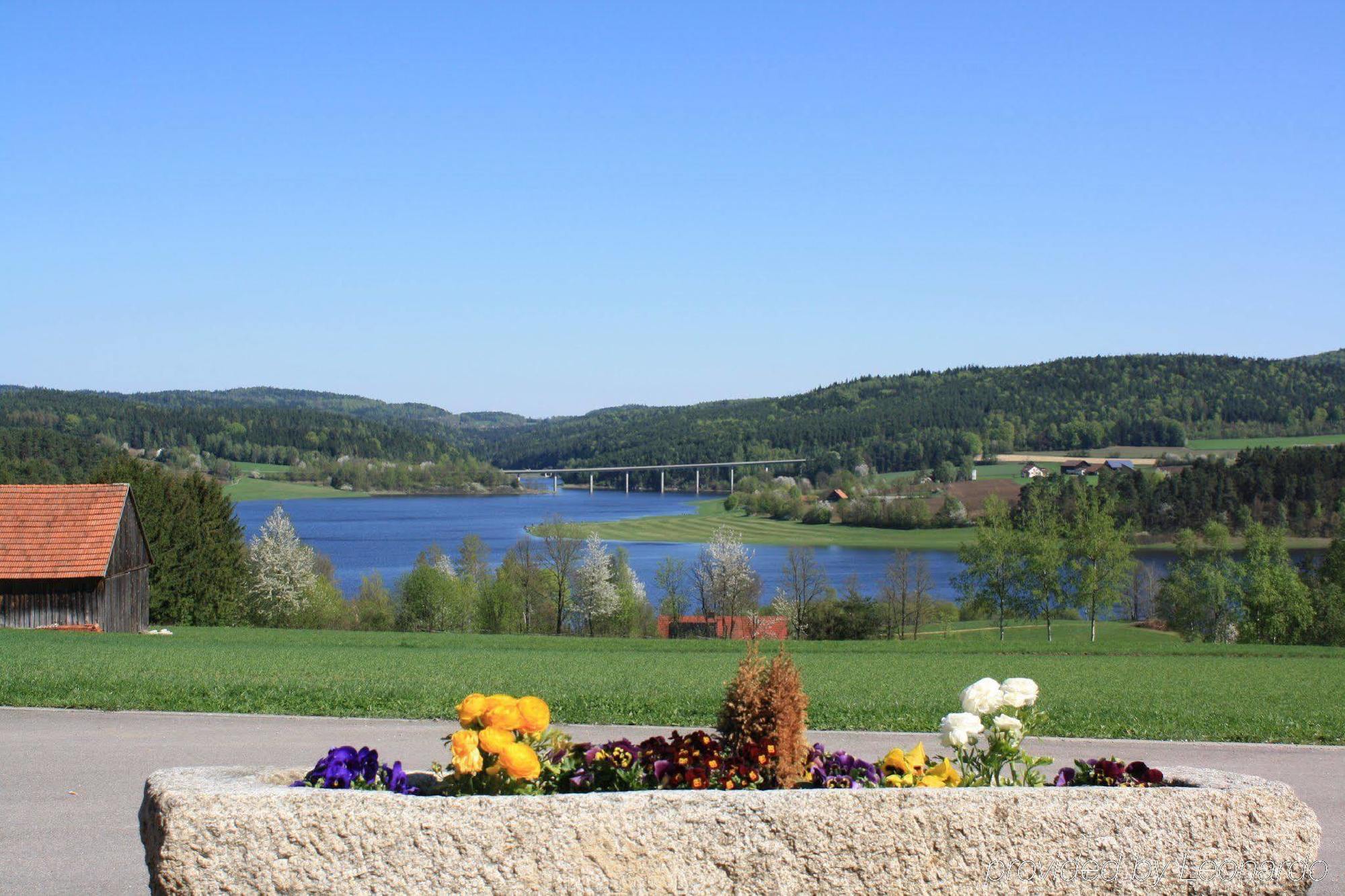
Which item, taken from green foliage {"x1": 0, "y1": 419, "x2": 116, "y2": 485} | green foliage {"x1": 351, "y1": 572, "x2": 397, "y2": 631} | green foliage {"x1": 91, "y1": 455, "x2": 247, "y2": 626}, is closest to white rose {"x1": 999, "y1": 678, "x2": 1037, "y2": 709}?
green foliage {"x1": 91, "y1": 455, "x2": 247, "y2": 626}

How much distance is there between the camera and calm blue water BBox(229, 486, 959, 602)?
70.7 meters

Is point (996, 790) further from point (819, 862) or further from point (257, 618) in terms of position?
point (257, 618)

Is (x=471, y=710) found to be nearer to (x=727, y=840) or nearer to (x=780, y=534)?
(x=727, y=840)

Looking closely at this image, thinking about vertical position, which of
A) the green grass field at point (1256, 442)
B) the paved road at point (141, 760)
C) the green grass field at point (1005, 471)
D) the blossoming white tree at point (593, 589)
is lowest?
the blossoming white tree at point (593, 589)

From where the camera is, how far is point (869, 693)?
539 inches

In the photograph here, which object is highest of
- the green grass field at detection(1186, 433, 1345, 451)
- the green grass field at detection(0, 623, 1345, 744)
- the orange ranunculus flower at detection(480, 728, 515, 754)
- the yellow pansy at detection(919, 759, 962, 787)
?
the green grass field at detection(1186, 433, 1345, 451)

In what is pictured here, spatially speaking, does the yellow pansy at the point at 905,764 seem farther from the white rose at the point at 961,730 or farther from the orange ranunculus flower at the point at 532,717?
the orange ranunculus flower at the point at 532,717

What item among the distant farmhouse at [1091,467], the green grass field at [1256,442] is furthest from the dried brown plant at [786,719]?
the green grass field at [1256,442]

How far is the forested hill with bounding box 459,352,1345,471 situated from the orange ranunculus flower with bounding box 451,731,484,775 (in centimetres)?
13924

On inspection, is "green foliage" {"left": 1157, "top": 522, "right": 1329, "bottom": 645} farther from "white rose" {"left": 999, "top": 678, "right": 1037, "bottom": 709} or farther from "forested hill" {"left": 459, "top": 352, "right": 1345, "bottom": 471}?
Answer: "forested hill" {"left": 459, "top": 352, "right": 1345, "bottom": 471}

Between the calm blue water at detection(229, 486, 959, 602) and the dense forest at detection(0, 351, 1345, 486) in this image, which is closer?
the calm blue water at detection(229, 486, 959, 602)

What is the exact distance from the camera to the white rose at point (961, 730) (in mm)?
5512

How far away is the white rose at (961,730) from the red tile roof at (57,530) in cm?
2623

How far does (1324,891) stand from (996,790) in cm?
255
